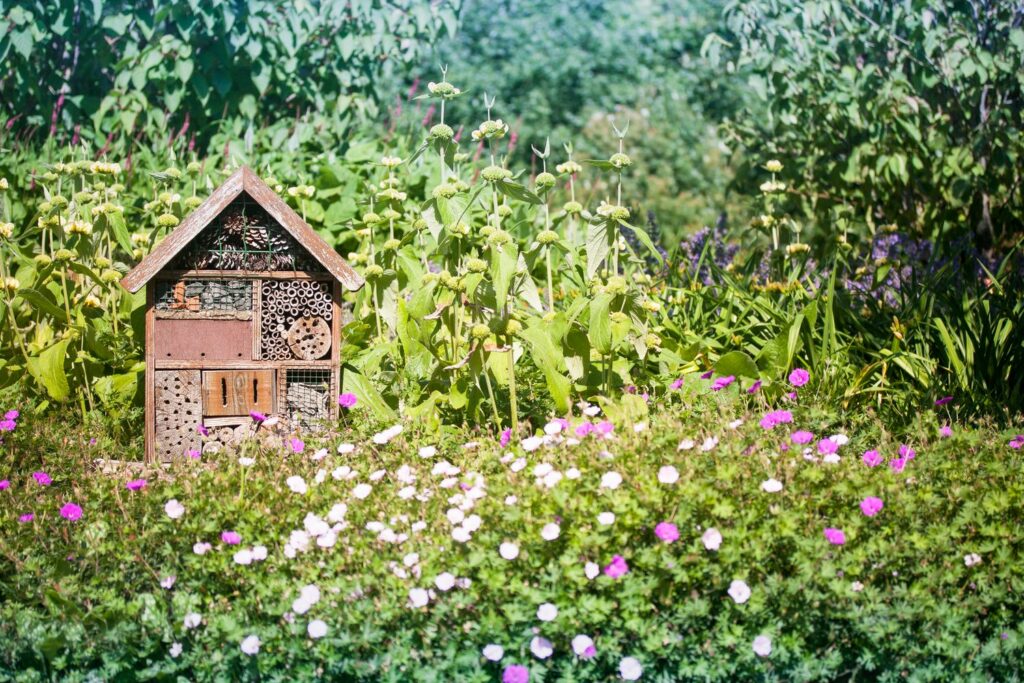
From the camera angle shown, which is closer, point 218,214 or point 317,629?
point 317,629

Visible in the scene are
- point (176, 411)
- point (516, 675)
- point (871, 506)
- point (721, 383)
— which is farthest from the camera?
point (176, 411)

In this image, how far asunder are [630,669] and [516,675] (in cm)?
24

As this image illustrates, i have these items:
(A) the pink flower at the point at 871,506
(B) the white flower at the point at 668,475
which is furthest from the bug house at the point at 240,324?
(A) the pink flower at the point at 871,506

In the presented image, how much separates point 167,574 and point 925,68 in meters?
4.89

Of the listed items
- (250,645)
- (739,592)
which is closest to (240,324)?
(250,645)

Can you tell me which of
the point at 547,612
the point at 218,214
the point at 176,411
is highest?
the point at 218,214

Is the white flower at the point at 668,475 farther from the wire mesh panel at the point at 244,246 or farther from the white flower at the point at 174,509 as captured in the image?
the wire mesh panel at the point at 244,246

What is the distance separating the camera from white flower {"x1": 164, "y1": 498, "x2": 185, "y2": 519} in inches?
106

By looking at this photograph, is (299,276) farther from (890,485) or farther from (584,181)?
(584,181)

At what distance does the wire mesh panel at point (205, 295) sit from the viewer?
358 cm

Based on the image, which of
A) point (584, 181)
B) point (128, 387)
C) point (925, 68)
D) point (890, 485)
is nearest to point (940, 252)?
point (925, 68)

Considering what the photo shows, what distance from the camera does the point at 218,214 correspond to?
3498 millimetres

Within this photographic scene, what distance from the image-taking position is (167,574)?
8.63ft

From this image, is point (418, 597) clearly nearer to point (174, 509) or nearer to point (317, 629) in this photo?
point (317, 629)
